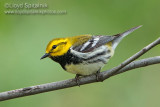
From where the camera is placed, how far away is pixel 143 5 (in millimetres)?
4910

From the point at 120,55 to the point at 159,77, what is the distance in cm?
80

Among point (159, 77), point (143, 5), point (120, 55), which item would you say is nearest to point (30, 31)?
point (120, 55)

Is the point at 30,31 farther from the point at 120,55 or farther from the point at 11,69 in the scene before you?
the point at 120,55

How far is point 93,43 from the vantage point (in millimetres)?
4594

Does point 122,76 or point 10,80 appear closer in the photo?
point 10,80

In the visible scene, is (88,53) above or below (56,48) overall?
below

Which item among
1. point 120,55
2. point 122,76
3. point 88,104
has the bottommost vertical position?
point 88,104

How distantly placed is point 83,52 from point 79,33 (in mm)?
966

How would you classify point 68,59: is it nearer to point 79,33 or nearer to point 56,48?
point 56,48

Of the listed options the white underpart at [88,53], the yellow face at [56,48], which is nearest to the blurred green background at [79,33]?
the yellow face at [56,48]

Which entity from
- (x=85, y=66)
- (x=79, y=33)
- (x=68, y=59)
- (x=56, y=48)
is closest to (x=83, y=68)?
(x=85, y=66)

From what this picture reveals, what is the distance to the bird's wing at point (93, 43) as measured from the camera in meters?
4.39

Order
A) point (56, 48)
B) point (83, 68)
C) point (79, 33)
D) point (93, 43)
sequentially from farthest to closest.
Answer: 1. point (79, 33)
2. point (93, 43)
3. point (56, 48)
4. point (83, 68)

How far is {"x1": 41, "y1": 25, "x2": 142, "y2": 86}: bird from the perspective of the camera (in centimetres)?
414
